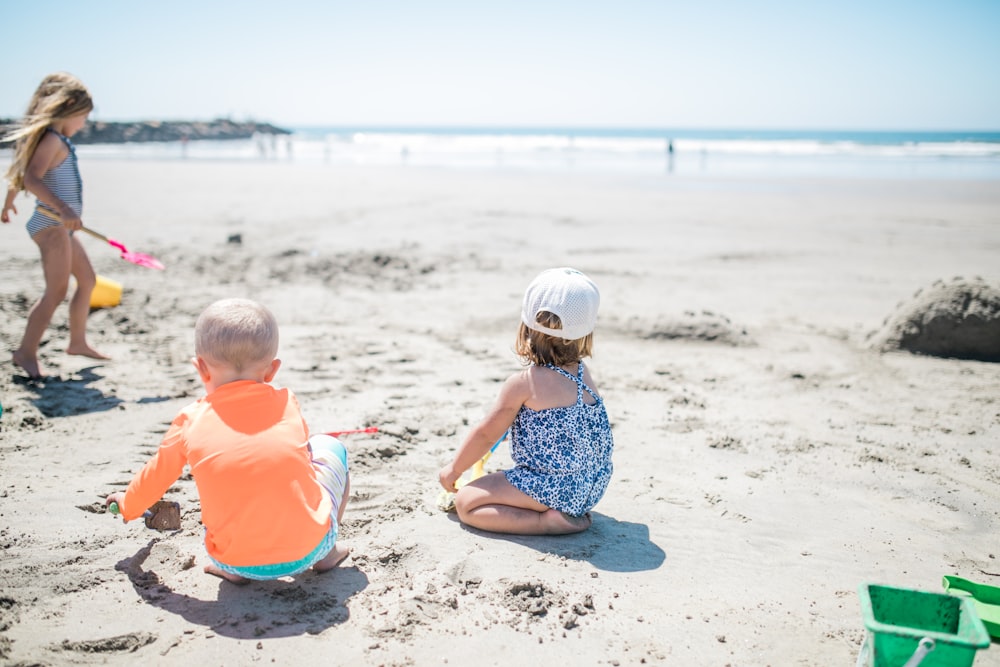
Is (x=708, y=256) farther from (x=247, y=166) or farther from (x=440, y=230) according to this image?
(x=247, y=166)

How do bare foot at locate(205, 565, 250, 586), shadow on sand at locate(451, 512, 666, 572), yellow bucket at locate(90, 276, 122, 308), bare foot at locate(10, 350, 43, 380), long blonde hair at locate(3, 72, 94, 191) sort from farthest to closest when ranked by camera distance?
yellow bucket at locate(90, 276, 122, 308)
bare foot at locate(10, 350, 43, 380)
long blonde hair at locate(3, 72, 94, 191)
shadow on sand at locate(451, 512, 666, 572)
bare foot at locate(205, 565, 250, 586)

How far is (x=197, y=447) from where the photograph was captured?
2295 mm

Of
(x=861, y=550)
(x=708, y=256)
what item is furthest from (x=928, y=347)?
(x=708, y=256)

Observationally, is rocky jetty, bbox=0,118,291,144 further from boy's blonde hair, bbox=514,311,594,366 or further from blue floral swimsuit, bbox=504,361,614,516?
blue floral swimsuit, bbox=504,361,614,516

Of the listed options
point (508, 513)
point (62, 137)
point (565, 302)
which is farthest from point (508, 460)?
point (62, 137)

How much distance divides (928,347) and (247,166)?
70.0 ft

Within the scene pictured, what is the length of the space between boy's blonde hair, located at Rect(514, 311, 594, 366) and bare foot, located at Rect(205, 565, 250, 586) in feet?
3.97

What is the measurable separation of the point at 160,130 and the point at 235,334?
48668mm

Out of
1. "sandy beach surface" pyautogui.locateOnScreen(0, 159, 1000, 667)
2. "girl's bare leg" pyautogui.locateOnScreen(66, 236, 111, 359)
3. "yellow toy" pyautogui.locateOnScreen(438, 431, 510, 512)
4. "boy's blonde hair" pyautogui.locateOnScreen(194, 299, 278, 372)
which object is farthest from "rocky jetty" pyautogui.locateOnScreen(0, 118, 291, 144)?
"boy's blonde hair" pyautogui.locateOnScreen(194, 299, 278, 372)

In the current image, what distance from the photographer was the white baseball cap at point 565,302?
107 inches

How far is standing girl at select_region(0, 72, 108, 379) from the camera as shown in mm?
4332

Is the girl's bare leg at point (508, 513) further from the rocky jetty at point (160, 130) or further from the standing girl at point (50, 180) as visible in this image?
the rocky jetty at point (160, 130)

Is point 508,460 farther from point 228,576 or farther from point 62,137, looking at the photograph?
point 62,137

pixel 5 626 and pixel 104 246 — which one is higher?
pixel 104 246
